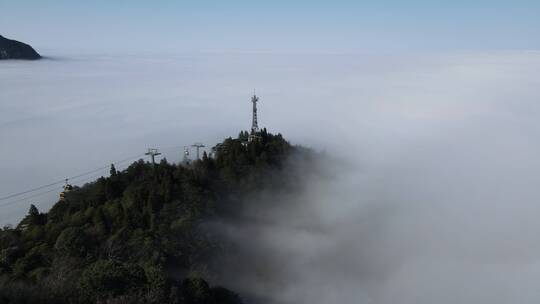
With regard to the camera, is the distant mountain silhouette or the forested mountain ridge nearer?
the forested mountain ridge

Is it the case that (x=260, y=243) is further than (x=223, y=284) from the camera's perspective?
Yes

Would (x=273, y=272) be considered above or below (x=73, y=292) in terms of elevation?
below

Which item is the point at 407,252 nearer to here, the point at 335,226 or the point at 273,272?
the point at 335,226

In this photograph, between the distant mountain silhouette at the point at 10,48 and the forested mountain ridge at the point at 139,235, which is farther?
the distant mountain silhouette at the point at 10,48

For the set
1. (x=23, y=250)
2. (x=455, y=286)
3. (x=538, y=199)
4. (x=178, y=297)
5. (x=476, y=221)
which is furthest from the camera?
(x=538, y=199)

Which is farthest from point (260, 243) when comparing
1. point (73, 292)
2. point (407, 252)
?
point (73, 292)

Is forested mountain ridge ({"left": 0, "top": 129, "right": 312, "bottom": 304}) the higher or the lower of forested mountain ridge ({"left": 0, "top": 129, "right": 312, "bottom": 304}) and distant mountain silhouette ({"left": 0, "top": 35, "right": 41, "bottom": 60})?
the lower

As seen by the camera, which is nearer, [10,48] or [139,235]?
[139,235]

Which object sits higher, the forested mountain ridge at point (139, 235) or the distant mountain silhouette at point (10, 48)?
the distant mountain silhouette at point (10, 48)
